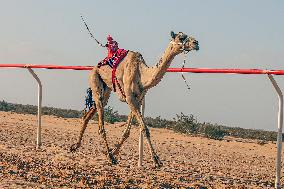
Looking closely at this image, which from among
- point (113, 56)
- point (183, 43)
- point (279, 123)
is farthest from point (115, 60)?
point (279, 123)

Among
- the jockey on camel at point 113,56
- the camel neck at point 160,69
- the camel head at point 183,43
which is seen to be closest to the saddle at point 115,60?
the jockey on camel at point 113,56

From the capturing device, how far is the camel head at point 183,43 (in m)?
6.50

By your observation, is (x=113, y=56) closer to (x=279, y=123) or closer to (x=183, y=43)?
(x=183, y=43)

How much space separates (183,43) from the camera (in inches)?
260

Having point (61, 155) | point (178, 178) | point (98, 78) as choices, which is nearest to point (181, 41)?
point (178, 178)

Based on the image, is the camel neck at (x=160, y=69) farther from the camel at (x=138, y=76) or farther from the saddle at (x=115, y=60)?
the saddle at (x=115, y=60)

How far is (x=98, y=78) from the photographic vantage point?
8.59m

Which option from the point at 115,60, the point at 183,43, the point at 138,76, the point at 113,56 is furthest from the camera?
the point at 113,56

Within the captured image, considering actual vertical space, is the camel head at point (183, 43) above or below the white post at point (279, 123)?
above

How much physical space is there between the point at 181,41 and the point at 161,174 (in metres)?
1.86

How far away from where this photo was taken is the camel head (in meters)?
6.50

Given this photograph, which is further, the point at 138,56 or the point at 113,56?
the point at 113,56

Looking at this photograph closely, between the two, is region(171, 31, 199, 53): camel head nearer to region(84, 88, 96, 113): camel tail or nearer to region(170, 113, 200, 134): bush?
region(84, 88, 96, 113): camel tail

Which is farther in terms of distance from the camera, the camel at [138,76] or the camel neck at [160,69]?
the camel neck at [160,69]
